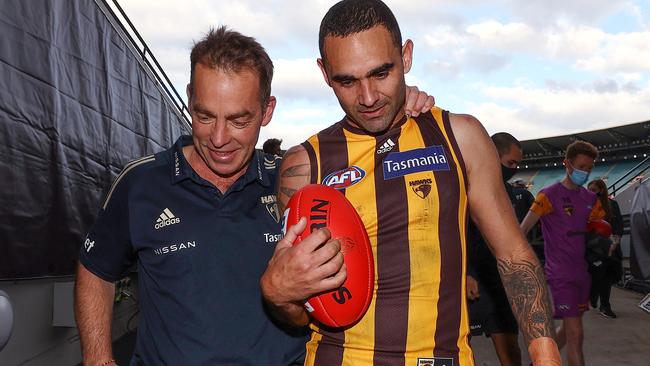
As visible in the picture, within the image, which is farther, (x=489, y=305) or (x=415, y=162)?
(x=489, y=305)

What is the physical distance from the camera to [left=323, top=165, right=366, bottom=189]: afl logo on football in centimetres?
209

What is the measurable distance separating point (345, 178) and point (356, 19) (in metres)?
0.58

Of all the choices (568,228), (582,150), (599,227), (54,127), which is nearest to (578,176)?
(582,150)

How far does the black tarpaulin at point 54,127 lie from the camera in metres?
3.61

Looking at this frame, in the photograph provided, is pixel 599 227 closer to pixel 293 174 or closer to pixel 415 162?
pixel 415 162

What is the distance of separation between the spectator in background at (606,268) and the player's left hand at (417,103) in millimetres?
5470

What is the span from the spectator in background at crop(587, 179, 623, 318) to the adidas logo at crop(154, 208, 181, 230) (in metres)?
6.04

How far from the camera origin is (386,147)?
2143mm

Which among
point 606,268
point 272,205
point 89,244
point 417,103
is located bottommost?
point 606,268

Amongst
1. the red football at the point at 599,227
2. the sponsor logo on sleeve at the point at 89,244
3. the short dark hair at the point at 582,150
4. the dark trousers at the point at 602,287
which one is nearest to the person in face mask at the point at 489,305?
the short dark hair at the point at 582,150

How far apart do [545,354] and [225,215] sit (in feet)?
4.02

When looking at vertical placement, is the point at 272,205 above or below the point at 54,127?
below

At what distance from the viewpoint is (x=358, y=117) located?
6.72 feet

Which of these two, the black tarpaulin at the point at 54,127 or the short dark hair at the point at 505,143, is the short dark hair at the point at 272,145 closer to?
the black tarpaulin at the point at 54,127
